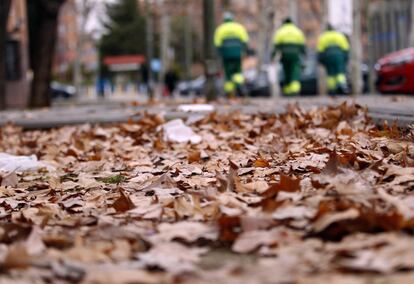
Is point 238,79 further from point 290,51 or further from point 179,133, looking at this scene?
point 179,133

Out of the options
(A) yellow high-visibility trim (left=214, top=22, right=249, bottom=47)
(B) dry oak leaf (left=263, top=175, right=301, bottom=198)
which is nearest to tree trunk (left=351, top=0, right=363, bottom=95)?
(A) yellow high-visibility trim (left=214, top=22, right=249, bottom=47)

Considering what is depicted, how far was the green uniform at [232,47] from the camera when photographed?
15.2 m

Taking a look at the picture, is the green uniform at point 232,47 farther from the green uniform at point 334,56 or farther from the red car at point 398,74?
the red car at point 398,74

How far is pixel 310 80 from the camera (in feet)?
93.1

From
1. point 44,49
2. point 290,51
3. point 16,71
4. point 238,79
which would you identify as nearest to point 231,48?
point 238,79

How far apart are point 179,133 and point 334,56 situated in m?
9.03

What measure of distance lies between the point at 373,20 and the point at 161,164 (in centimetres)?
3609

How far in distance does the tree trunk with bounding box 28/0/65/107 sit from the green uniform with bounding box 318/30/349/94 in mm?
6909

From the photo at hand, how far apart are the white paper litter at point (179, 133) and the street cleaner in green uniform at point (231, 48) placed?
7.56 m

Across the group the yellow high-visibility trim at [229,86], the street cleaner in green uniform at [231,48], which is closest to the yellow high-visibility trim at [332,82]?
the street cleaner in green uniform at [231,48]

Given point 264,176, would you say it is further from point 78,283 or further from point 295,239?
point 78,283

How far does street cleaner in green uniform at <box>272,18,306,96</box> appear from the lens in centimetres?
1459

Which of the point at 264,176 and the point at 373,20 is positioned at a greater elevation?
the point at 373,20

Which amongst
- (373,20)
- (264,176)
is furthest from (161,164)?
(373,20)
